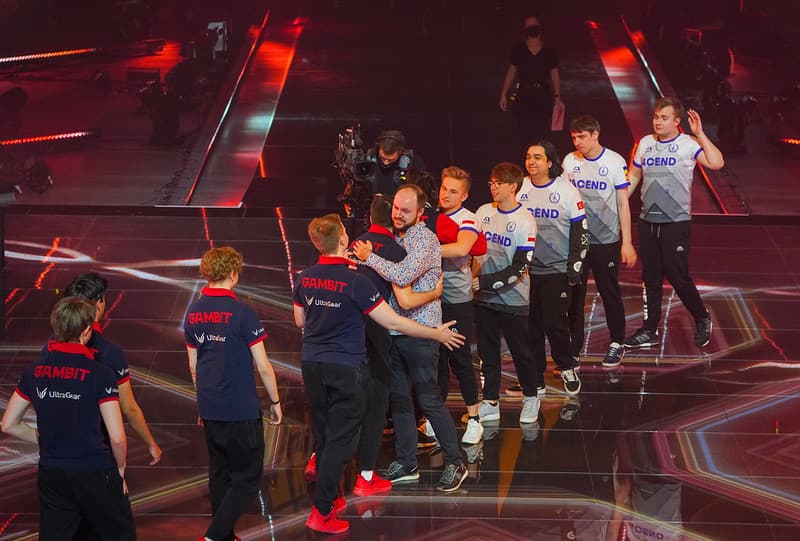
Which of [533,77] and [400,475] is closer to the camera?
[400,475]

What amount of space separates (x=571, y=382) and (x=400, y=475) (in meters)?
1.50

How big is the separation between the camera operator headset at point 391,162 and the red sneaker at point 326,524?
2176 millimetres

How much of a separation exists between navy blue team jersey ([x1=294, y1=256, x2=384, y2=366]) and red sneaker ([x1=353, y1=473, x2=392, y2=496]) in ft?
2.45

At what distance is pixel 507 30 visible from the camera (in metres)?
16.2

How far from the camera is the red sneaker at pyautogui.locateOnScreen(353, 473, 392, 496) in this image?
5.41m

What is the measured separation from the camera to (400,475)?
18.2 feet

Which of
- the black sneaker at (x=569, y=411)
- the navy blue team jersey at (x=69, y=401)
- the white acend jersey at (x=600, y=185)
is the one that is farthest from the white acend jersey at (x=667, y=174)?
the navy blue team jersey at (x=69, y=401)

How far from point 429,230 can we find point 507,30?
37.5 feet

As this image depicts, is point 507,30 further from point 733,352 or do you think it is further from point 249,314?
point 249,314

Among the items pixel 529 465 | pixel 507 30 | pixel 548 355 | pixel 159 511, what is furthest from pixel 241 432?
pixel 507 30

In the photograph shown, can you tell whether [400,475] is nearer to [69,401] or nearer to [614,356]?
[69,401]

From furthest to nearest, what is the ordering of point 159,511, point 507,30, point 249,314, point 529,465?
point 507,30
point 529,465
point 159,511
point 249,314

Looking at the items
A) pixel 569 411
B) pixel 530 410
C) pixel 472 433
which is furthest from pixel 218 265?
pixel 569 411

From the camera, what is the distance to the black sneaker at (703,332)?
24.0ft
